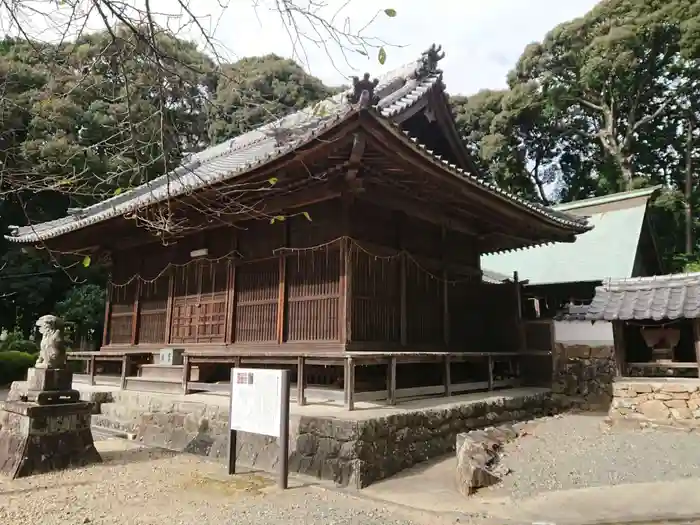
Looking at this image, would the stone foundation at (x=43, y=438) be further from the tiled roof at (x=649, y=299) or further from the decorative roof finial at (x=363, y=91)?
the tiled roof at (x=649, y=299)

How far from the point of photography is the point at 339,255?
820 centimetres

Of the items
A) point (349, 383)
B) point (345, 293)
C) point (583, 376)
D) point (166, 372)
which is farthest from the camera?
point (583, 376)

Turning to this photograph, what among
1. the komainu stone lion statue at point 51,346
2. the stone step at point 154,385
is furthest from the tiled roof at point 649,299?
the komainu stone lion statue at point 51,346

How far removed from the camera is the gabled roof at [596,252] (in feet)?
53.7

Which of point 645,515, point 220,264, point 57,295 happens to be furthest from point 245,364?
point 57,295

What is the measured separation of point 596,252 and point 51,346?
16.2 m

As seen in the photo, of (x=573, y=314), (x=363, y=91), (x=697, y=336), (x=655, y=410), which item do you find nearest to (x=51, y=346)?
(x=363, y=91)

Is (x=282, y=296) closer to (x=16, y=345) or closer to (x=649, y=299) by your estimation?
(x=649, y=299)

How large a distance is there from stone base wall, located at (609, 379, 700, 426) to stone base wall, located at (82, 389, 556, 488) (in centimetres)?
157

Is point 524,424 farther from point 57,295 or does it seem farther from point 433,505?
point 57,295

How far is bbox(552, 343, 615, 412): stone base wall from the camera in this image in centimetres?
1110

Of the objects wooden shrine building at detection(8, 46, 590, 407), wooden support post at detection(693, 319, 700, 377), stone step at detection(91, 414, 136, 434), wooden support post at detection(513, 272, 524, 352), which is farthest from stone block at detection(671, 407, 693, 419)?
stone step at detection(91, 414, 136, 434)

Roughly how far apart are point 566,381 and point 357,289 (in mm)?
6024

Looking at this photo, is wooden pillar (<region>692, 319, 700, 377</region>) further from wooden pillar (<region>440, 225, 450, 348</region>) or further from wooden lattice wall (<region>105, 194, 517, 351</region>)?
wooden pillar (<region>440, 225, 450, 348</region>)
